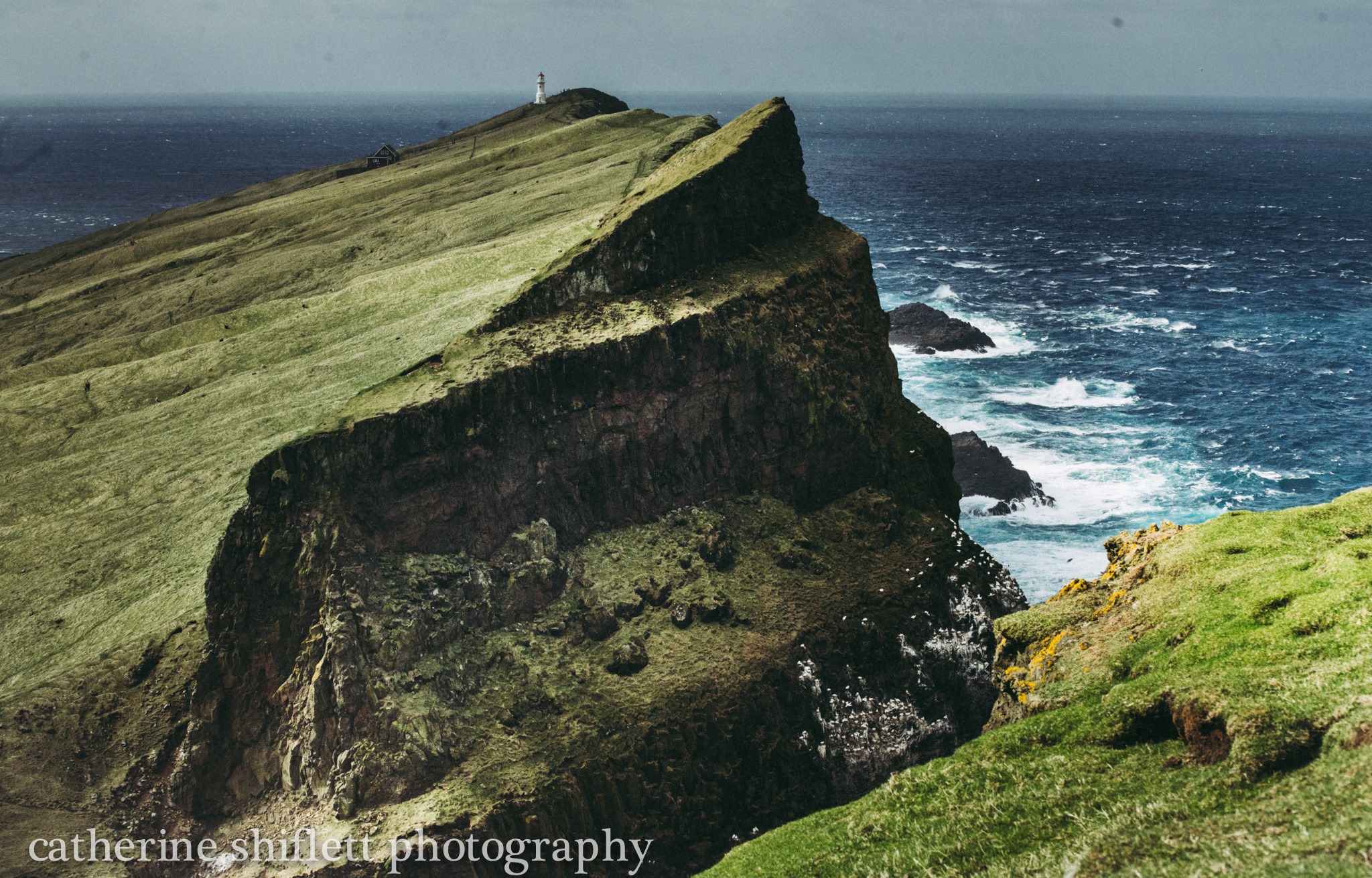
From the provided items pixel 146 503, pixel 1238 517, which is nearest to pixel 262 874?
pixel 146 503

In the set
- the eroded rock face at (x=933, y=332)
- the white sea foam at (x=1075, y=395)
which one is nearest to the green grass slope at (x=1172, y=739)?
the white sea foam at (x=1075, y=395)

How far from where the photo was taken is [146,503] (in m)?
49.0

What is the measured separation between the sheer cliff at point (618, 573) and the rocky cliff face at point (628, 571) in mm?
126

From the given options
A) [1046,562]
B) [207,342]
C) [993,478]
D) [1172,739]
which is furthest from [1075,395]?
[207,342]

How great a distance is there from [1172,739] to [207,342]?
67.9 m

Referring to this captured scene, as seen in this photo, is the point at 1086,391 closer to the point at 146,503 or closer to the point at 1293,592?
the point at 1293,592

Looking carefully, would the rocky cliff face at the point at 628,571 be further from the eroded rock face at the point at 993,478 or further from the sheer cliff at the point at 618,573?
the eroded rock face at the point at 993,478

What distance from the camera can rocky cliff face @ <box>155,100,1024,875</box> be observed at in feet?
125

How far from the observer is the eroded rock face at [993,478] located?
2643 inches

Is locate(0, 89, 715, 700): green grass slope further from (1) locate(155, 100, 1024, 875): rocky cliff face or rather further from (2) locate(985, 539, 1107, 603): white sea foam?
(2) locate(985, 539, 1107, 603): white sea foam

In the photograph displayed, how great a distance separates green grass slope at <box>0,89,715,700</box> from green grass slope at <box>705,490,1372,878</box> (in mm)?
31880

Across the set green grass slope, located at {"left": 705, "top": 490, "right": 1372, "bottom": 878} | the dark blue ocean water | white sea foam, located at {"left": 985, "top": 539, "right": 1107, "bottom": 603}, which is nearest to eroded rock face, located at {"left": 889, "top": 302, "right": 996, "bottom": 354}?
the dark blue ocean water

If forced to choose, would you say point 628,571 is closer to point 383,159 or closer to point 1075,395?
point 1075,395

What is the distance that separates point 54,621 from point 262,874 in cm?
1760
